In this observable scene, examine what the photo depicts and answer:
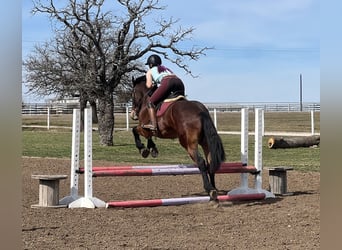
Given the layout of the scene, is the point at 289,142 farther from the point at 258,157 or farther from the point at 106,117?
the point at 106,117

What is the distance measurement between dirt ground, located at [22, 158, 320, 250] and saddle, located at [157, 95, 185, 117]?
4.97ft

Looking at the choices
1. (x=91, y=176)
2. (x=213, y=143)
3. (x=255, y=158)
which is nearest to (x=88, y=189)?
(x=91, y=176)

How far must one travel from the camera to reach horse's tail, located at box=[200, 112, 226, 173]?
705 cm

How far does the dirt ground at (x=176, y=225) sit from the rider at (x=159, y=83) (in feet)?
5.06

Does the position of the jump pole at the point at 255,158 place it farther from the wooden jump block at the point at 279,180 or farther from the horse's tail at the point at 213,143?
the horse's tail at the point at 213,143

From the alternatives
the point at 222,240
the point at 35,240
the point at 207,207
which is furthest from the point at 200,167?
the point at 35,240

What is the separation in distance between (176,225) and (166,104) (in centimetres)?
239

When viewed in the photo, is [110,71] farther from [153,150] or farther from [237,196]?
[237,196]

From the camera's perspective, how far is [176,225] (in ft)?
19.4

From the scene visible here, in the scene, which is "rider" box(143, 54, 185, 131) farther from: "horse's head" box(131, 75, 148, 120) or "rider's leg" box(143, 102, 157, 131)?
"horse's head" box(131, 75, 148, 120)

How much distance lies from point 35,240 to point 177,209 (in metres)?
2.74

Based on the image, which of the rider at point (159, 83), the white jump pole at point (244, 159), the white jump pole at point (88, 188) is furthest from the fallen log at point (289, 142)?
the white jump pole at point (88, 188)

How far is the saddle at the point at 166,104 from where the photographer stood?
25.2 feet

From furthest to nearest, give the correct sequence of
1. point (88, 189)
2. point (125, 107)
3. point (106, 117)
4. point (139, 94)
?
1. point (125, 107)
2. point (106, 117)
3. point (139, 94)
4. point (88, 189)
